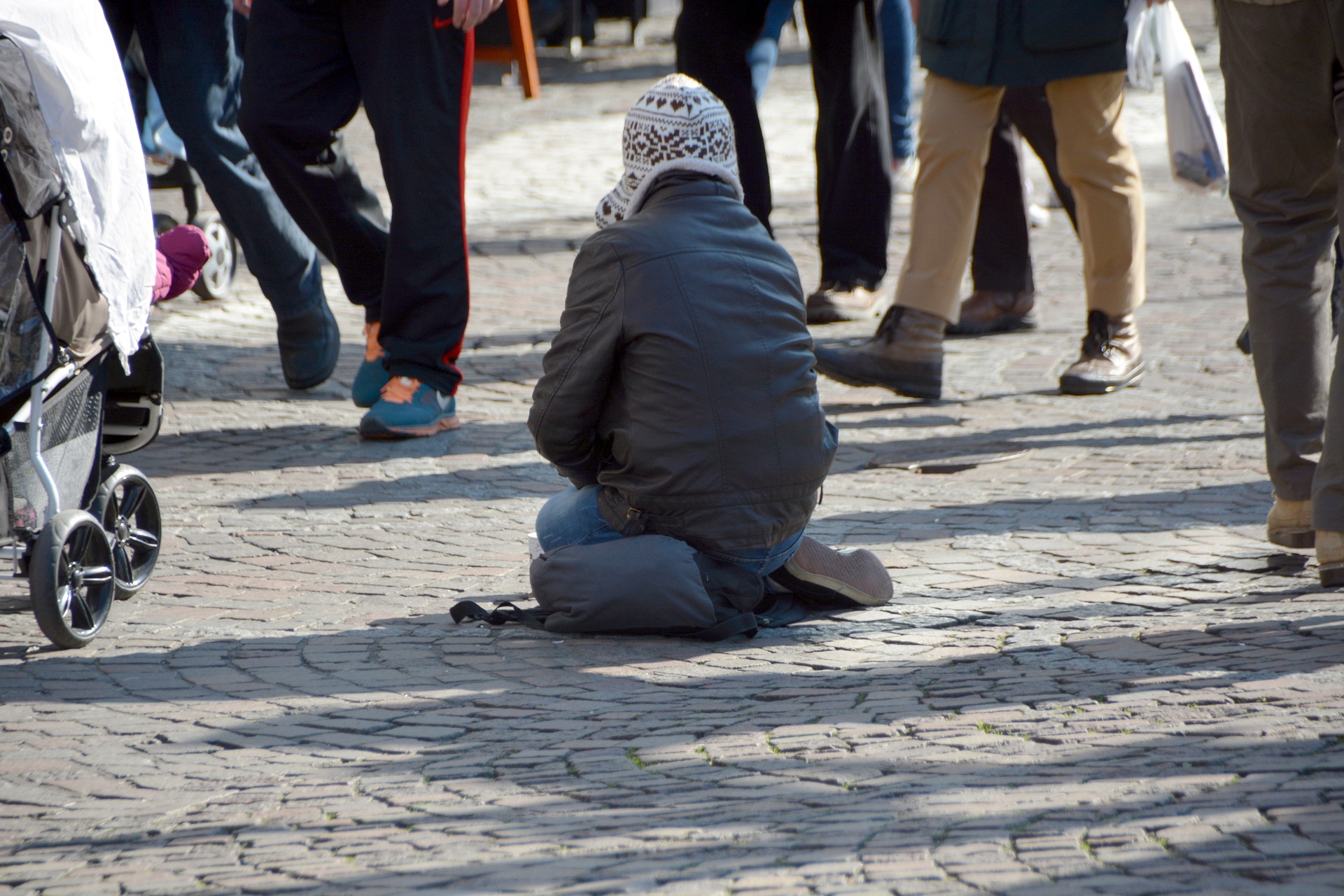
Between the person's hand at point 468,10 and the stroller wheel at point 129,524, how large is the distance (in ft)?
6.61

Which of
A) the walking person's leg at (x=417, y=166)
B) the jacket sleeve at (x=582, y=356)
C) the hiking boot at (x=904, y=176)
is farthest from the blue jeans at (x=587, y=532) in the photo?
the hiking boot at (x=904, y=176)

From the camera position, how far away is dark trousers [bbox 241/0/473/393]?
5.59 metres

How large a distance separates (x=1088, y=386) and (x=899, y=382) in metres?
0.76

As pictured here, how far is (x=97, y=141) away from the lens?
13.5 ft

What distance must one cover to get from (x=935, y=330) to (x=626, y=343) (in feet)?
8.53

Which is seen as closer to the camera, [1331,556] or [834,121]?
[1331,556]

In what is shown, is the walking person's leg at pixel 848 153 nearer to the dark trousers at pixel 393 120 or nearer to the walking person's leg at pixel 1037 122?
the walking person's leg at pixel 1037 122

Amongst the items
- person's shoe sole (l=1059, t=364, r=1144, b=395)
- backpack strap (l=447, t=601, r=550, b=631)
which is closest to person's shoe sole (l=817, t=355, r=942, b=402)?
person's shoe sole (l=1059, t=364, r=1144, b=395)

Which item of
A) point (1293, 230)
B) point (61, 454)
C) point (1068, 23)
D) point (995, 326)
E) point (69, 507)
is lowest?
point (995, 326)

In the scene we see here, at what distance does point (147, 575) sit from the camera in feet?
14.5

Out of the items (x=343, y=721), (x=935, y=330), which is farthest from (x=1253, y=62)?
(x=343, y=721)

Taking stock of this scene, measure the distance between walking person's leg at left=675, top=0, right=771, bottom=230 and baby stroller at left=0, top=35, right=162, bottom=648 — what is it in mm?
3527

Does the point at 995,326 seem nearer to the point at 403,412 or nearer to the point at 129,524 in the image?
the point at 403,412

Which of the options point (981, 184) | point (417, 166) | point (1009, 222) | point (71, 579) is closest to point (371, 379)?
point (417, 166)
